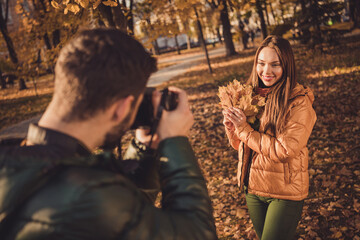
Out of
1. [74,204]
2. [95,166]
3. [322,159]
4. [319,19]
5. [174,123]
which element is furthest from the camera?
[319,19]

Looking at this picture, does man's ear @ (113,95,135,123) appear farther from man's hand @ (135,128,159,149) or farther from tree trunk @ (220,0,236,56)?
tree trunk @ (220,0,236,56)

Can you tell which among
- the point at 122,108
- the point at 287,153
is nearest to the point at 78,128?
the point at 122,108

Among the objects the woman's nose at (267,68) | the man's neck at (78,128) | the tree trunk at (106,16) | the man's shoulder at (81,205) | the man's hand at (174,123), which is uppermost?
the tree trunk at (106,16)

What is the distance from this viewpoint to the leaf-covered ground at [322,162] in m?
3.58

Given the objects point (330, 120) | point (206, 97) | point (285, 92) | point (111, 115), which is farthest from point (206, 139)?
point (111, 115)

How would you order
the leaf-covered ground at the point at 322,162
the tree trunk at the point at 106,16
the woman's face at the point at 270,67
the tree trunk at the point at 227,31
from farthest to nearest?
1. the tree trunk at the point at 227,31
2. the tree trunk at the point at 106,16
3. the leaf-covered ground at the point at 322,162
4. the woman's face at the point at 270,67

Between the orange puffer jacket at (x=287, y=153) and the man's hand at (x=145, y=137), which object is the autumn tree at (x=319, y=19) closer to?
the orange puffer jacket at (x=287, y=153)

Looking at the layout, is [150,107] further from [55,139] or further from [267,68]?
[267,68]

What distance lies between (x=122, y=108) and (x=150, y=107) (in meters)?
0.21

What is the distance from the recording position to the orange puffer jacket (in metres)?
2.26

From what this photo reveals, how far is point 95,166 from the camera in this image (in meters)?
0.94

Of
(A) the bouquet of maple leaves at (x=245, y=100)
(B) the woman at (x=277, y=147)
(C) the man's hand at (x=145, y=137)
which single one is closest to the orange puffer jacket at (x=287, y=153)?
(B) the woman at (x=277, y=147)

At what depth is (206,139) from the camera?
22.7 ft

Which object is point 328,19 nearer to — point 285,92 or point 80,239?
point 285,92
